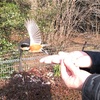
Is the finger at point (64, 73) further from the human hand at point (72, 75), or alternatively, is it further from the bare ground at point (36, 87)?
the bare ground at point (36, 87)

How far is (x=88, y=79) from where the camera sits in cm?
90

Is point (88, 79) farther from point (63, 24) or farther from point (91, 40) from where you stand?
point (91, 40)

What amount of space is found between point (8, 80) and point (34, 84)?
0.39 meters

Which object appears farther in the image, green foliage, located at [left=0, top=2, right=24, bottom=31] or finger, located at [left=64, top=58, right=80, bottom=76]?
green foliage, located at [left=0, top=2, right=24, bottom=31]

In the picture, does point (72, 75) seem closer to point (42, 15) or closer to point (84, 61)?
point (84, 61)

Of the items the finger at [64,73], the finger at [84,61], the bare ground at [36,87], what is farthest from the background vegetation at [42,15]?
the finger at [64,73]

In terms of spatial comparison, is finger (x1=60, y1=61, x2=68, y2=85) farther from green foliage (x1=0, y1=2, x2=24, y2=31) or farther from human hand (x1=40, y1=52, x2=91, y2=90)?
green foliage (x1=0, y1=2, x2=24, y2=31)

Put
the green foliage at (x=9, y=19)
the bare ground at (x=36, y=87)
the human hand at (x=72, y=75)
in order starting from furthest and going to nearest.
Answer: the green foliage at (x=9, y=19) < the bare ground at (x=36, y=87) < the human hand at (x=72, y=75)

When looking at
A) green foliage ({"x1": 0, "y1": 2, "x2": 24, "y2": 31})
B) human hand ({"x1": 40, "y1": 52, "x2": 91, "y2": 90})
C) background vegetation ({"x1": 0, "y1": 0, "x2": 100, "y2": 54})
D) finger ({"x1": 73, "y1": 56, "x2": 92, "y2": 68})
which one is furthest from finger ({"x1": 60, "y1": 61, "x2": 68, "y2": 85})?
green foliage ({"x1": 0, "y1": 2, "x2": 24, "y2": 31})

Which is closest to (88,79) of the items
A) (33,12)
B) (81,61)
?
(81,61)

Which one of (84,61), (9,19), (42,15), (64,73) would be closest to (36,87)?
(9,19)

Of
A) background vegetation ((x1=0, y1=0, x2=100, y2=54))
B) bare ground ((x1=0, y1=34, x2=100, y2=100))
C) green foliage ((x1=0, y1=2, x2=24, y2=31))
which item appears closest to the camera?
bare ground ((x1=0, y1=34, x2=100, y2=100))

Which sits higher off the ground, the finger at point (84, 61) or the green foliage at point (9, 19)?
the finger at point (84, 61)

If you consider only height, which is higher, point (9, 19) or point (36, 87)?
point (9, 19)
